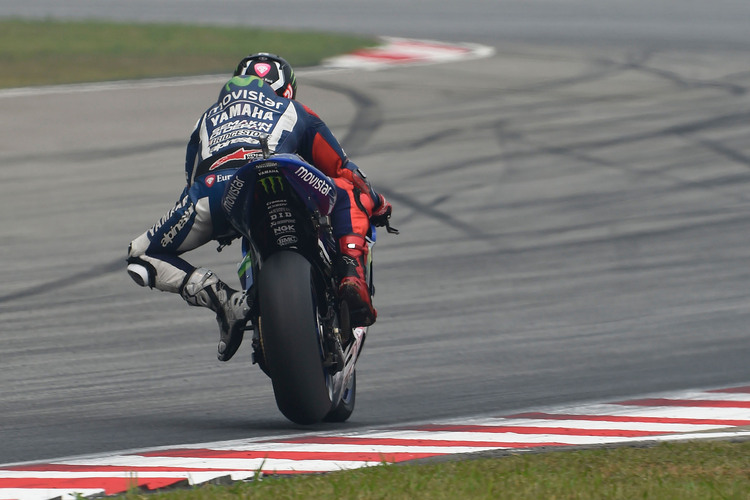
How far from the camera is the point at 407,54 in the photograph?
19938 mm

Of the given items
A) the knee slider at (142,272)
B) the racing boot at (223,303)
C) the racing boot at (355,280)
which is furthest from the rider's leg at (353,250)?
the knee slider at (142,272)

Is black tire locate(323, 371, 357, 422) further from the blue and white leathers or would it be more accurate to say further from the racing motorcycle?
the blue and white leathers

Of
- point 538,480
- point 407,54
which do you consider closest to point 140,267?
point 538,480

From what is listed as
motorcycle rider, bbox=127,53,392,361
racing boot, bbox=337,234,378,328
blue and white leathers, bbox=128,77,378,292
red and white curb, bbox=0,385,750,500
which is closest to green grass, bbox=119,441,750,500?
red and white curb, bbox=0,385,750,500

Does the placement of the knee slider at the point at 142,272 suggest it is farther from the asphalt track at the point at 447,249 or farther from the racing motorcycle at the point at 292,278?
the asphalt track at the point at 447,249

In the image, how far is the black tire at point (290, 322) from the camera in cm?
549

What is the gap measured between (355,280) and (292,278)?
375 mm

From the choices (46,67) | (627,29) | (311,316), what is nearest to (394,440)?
(311,316)

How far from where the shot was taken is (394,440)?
5750 mm

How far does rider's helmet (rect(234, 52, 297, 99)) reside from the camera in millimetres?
6375

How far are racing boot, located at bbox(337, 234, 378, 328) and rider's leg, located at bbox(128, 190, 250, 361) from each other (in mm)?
440

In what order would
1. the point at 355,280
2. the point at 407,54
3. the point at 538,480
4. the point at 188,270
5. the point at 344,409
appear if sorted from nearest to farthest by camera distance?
the point at 538,480 → the point at 355,280 → the point at 188,270 → the point at 344,409 → the point at 407,54

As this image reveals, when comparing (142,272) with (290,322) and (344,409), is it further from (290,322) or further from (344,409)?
(344,409)

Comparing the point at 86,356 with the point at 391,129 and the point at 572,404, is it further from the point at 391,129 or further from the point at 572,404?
the point at 391,129
